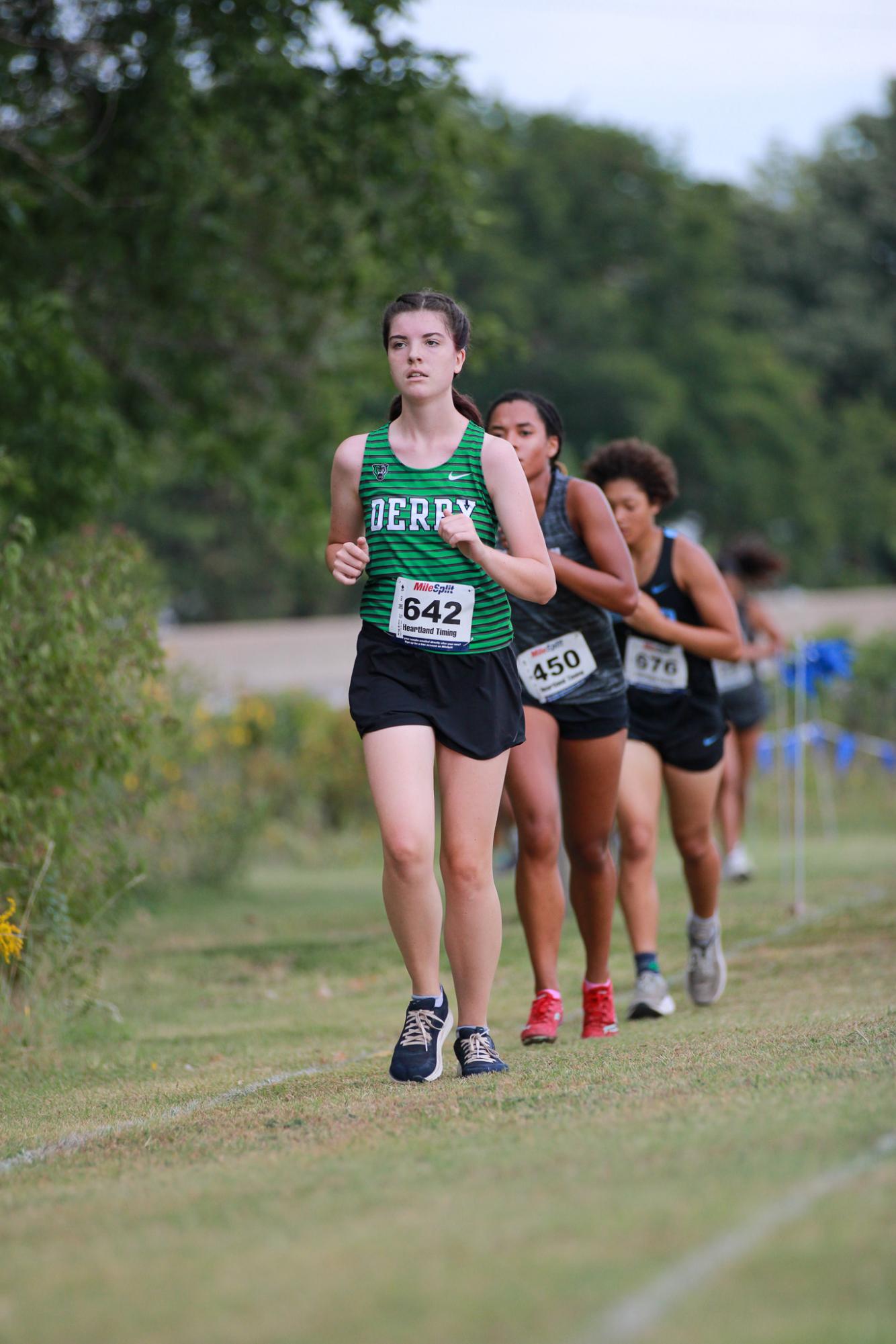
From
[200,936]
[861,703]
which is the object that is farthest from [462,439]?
[861,703]

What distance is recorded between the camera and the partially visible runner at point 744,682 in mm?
12523

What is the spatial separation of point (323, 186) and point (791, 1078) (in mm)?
9581

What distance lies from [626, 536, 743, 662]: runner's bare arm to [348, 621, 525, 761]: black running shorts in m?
1.74

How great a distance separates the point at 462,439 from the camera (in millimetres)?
4930

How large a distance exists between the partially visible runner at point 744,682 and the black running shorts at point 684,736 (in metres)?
5.17

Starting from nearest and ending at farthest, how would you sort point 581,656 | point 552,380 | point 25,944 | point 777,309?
point 581,656
point 25,944
point 552,380
point 777,309

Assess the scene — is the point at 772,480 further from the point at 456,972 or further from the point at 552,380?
the point at 456,972

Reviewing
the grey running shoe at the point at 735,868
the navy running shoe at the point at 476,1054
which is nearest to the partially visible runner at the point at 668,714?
the navy running shoe at the point at 476,1054

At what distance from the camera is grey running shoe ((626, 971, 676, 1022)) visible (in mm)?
6555

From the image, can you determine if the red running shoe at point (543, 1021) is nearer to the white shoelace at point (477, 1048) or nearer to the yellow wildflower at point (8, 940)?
the white shoelace at point (477, 1048)

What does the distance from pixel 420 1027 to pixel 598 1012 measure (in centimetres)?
125

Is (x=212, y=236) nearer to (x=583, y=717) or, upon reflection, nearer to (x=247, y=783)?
(x=247, y=783)

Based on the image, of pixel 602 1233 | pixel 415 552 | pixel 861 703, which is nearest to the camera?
pixel 602 1233

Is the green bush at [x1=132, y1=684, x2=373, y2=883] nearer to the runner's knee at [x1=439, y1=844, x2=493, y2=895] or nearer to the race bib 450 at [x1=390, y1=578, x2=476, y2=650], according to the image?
the runner's knee at [x1=439, y1=844, x2=493, y2=895]
